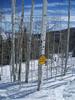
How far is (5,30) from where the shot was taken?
10844 millimetres

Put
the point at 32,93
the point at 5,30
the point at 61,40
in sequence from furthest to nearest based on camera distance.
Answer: the point at 61,40 → the point at 5,30 → the point at 32,93

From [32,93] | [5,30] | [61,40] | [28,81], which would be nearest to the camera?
[32,93]

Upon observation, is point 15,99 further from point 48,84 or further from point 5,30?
point 5,30

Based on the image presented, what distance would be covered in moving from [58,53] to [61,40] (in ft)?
2.30

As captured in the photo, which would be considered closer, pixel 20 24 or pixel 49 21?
pixel 20 24

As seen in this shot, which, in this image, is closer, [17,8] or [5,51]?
[17,8]

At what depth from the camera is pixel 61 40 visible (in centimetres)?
1224

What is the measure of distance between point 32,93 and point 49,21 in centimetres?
490

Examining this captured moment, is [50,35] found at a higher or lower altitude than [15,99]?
higher

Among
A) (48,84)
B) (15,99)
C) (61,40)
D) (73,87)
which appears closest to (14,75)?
(48,84)

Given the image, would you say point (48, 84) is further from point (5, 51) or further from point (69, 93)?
point (5, 51)

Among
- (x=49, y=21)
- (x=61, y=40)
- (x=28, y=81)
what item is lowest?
(x=28, y=81)

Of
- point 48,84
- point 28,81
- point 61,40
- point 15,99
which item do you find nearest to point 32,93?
point 15,99

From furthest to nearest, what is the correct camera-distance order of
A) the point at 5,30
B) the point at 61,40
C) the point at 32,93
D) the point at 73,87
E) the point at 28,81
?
the point at 61,40 < the point at 5,30 < the point at 28,81 < the point at 73,87 < the point at 32,93
